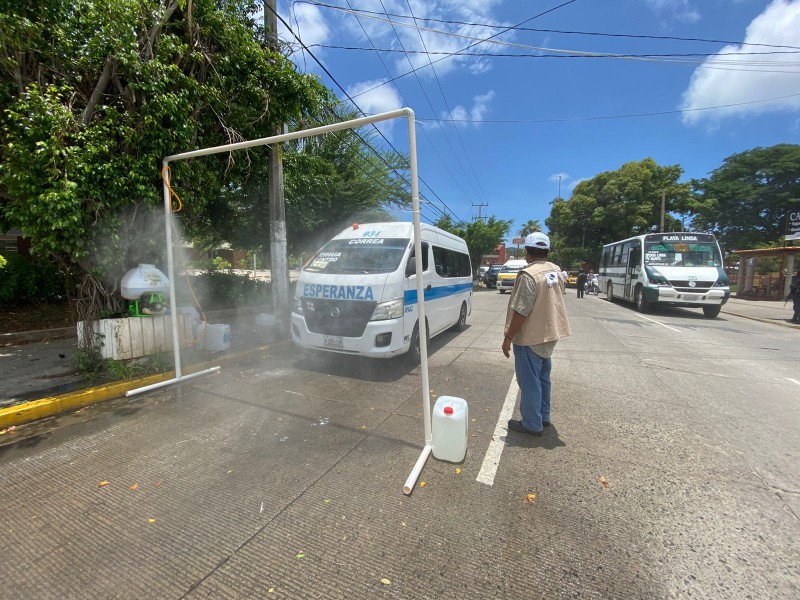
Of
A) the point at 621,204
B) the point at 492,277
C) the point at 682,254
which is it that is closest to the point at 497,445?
the point at 682,254

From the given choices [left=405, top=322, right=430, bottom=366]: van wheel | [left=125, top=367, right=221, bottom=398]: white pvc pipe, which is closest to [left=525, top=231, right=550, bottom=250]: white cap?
[left=405, top=322, right=430, bottom=366]: van wheel

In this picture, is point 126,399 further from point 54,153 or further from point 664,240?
point 664,240

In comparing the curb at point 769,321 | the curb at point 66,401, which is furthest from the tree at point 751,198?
the curb at point 66,401

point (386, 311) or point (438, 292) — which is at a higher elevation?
point (438, 292)

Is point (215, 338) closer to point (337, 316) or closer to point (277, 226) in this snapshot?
point (337, 316)

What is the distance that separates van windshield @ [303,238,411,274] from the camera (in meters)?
5.66

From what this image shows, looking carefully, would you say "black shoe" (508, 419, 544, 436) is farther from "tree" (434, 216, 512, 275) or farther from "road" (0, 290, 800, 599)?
"tree" (434, 216, 512, 275)

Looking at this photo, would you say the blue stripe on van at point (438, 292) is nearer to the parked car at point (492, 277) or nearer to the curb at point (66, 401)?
the curb at point (66, 401)

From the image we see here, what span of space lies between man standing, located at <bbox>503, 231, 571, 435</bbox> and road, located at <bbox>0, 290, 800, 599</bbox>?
15.0 inches

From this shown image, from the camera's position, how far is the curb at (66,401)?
395 centimetres

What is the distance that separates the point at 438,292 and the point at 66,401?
5246mm

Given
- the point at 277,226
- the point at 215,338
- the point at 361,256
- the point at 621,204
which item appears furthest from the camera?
the point at 621,204

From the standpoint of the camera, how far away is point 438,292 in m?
6.75

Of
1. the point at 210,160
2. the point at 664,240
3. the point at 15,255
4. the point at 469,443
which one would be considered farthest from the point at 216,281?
the point at 664,240
